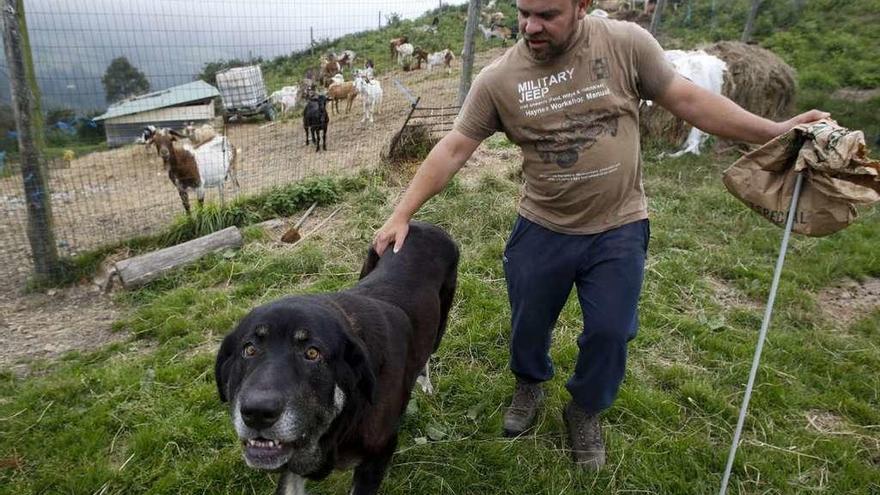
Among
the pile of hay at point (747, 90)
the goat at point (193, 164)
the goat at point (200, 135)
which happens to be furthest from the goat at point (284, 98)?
the pile of hay at point (747, 90)

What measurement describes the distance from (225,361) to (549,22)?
6.56 feet

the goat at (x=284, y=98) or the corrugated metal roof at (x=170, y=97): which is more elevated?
the corrugated metal roof at (x=170, y=97)

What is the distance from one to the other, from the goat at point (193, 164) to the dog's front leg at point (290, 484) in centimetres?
608

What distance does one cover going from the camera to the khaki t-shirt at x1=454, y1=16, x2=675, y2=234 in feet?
8.38

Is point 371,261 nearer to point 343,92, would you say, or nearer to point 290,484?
point 290,484

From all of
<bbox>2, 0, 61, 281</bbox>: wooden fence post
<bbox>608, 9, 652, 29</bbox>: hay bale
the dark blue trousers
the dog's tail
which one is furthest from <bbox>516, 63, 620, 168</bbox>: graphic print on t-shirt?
<bbox>608, 9, 652, 29</bbox>: hay bale

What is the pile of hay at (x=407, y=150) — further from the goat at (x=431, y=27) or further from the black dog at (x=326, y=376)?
the goat at (x=431, y=27)

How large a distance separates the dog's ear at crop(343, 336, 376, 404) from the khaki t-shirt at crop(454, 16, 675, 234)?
120 cm

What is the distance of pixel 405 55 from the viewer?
73.0 ft

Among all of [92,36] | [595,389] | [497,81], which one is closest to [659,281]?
[595,389]

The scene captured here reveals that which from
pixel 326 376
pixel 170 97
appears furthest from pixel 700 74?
pixel 170 97

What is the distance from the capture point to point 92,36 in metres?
5.79

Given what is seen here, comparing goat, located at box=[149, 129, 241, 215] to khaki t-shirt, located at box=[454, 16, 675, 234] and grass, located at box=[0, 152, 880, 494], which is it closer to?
grass, located at box=[0, 152, 880, 494]

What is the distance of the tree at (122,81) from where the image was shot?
6242 millimetres
